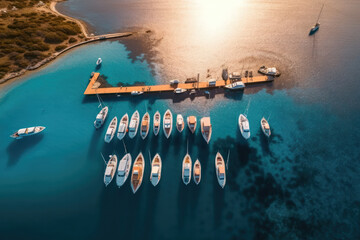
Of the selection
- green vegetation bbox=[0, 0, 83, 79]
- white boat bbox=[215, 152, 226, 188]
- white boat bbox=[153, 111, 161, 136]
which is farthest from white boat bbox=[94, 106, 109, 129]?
green vegetation bbox=[0, 0, 83, 79]

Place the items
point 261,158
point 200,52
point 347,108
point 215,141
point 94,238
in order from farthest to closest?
1. point 200,52
2. point 347,108
3. point 215,141
4. point 261,158
5. point 94,238

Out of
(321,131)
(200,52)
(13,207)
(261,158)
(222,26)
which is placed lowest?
(13,207)

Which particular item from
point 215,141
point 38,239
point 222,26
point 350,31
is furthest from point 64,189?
point 350,31

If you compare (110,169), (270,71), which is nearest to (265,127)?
(270,71)

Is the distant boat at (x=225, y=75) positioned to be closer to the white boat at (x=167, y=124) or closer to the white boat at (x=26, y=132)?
the white boat at (x=167, y=124)

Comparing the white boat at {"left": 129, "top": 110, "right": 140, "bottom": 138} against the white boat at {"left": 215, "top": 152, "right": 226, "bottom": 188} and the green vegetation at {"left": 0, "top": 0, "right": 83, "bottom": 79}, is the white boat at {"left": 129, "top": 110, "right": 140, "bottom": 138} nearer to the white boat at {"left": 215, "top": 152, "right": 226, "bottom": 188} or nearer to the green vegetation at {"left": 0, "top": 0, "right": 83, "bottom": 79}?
the white boat at {"left": 215, "top": 152, "right": 226, "bottom": 188}

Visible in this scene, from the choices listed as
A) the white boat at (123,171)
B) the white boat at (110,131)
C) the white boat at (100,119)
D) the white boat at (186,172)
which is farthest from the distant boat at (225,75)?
the white boat at (123,171)

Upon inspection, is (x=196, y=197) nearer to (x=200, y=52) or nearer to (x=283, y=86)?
(x=283, y=86)

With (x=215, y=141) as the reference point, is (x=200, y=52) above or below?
above
